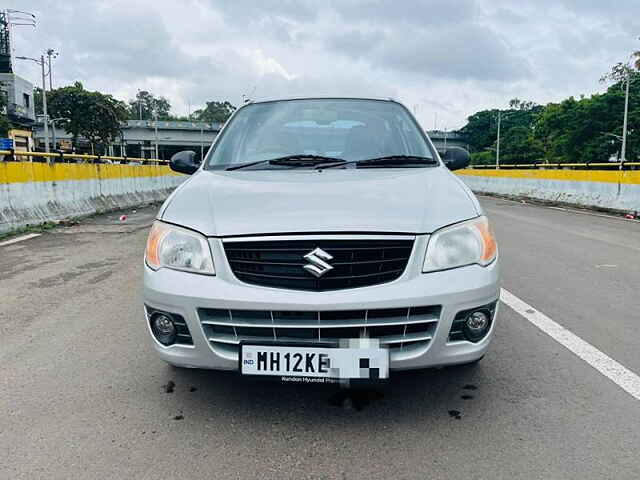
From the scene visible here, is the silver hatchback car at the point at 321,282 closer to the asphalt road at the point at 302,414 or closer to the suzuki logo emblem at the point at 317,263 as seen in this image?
the suzuki logo emblem at the point at 317,263

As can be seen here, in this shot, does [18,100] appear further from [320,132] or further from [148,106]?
[148,106]

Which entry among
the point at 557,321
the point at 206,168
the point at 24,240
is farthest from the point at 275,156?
the point at 24,240

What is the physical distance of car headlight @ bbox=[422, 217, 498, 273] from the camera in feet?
8.91

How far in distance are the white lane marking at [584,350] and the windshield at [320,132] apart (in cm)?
152

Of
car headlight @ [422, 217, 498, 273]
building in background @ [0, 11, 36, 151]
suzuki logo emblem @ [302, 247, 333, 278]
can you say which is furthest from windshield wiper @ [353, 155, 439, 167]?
building in background @ [0, 11, 36, 151]

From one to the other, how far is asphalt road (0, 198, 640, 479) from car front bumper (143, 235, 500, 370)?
13.2 inches

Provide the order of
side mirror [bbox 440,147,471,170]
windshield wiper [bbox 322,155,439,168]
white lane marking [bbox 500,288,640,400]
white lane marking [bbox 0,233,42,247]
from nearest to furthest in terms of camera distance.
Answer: white lane marking [bbox 500,288,640,400]
windshield wiper [bbox 322,155,439,168]
side mirror [bbox 440,147,471,170]
white lane marking [bbox 0,233,42,247]

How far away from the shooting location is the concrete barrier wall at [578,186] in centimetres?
1480

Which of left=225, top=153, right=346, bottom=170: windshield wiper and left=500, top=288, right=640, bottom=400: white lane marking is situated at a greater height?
left=225, top=153, right=346, bottom=170: windshield wiper

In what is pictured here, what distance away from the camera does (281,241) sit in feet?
8.68

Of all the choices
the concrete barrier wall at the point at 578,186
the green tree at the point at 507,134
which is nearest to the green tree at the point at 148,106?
the green tree at the point at 507,134

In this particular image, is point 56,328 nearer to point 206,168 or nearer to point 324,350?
point 206,168

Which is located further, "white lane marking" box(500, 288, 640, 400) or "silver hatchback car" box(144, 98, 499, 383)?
"white lane marking" box(500, 288, 640, 400)

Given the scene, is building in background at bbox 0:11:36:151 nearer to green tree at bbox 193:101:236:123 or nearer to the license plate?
the license plate
